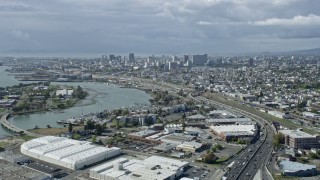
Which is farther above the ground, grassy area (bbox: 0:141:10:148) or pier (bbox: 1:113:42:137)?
grassy area (bbox: 0:141:10:148)

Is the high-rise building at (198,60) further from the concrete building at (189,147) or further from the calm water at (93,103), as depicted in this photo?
the concrete building at (189,147)

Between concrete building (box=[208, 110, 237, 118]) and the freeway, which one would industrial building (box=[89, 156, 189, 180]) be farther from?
concrete building (box=[208, 110, 237, 118])

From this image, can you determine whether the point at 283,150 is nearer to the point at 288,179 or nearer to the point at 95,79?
the point at 288,179

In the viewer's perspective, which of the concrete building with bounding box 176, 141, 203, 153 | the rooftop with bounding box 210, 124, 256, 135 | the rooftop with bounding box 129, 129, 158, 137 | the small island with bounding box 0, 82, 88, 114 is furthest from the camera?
the small island with bounding box 0, 82, 88, 114

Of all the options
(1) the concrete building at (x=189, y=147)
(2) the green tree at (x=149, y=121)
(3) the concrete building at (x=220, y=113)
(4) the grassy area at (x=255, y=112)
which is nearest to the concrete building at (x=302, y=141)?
(4) the grassy area at (x=255, y=112)

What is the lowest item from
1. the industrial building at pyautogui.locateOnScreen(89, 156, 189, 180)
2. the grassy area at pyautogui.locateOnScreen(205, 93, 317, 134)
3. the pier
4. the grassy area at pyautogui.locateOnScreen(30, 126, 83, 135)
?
the pier

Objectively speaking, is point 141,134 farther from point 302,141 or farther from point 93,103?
point 93,103

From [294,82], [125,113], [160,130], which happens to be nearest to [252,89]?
[294,82]

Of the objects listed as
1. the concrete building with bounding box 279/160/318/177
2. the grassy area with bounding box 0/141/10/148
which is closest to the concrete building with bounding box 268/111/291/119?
the concrete building with bounding box 279/160/318/177
